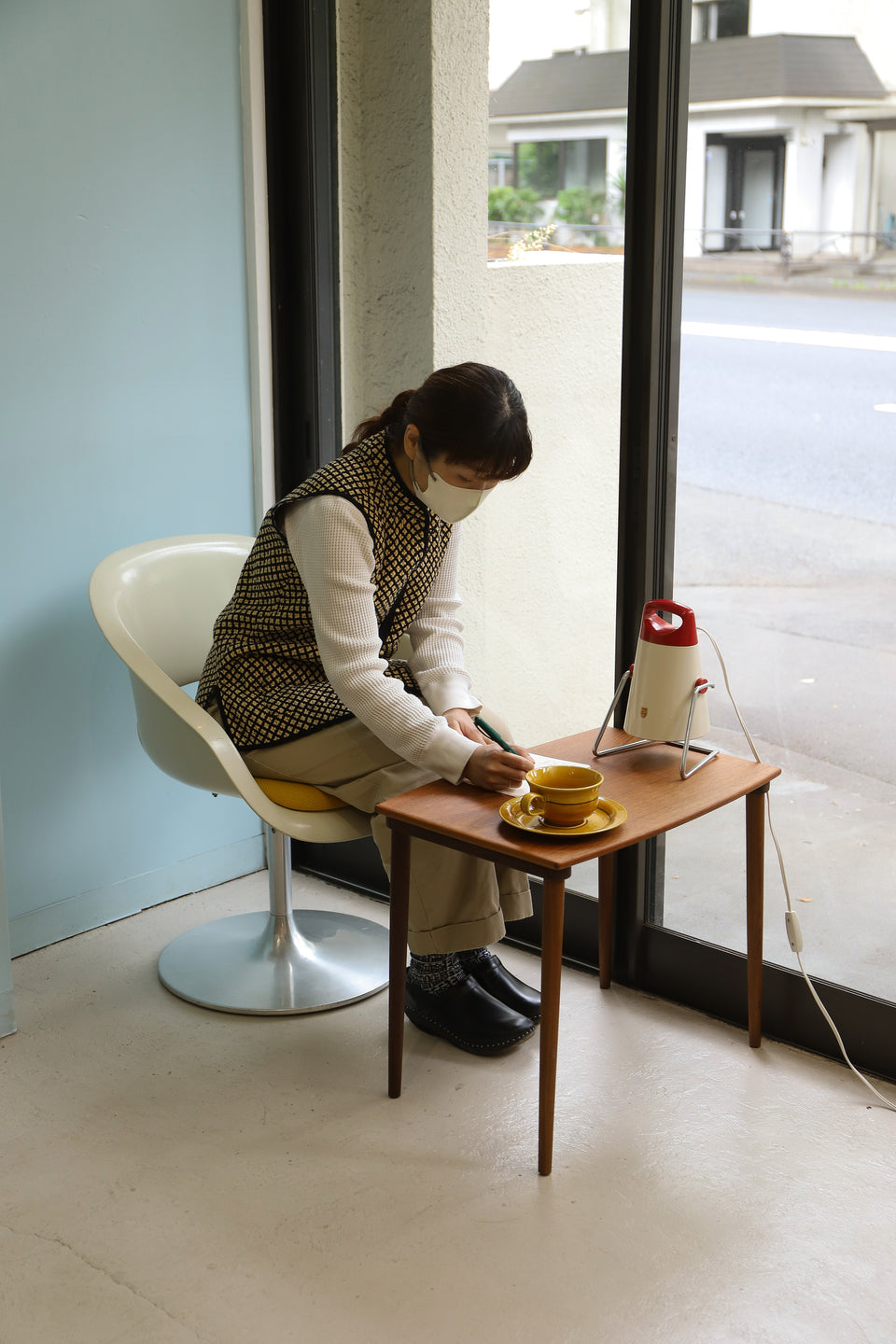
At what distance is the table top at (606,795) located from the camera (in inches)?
65.5

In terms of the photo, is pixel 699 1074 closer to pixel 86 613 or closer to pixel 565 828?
pixel 565 828

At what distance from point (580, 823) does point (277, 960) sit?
859mm

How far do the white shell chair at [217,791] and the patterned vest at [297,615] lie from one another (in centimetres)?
9

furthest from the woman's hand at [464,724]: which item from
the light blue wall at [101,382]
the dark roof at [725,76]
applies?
the dark roof at [725,76]

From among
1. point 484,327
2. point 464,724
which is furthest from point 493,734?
point 484,327

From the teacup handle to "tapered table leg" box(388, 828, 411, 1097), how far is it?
18 centimetres

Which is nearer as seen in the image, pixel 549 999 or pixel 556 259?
pixel 549 999

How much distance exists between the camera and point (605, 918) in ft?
7.52

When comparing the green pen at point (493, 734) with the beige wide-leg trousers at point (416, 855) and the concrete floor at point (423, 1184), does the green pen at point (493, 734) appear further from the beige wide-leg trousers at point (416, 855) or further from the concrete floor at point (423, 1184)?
the concrete floor at point (423, 1184)

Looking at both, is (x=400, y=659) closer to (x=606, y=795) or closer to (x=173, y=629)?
(x=173, y=629)

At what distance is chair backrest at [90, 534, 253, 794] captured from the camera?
2.04m

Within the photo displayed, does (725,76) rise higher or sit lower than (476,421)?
higher

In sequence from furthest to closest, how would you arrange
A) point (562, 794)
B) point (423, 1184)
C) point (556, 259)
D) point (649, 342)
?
point (556, 259), point (649, 342), point (423, 1184), point (562, 794)

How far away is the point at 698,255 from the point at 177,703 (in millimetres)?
1096
